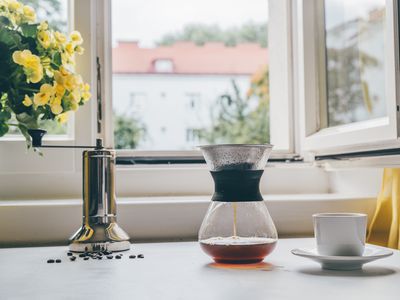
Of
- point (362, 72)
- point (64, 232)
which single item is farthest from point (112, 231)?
point (362, 72)

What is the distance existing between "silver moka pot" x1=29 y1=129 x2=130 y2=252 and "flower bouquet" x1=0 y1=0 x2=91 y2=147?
0.39 feet

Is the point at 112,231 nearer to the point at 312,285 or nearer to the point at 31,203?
the point at 31,203

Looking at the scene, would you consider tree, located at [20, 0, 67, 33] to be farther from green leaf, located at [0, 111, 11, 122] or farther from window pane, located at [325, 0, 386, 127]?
window pane, located at [325, 0, 386, 127]

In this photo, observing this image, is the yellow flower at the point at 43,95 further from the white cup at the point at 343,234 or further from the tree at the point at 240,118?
the tree at the point at 240,118

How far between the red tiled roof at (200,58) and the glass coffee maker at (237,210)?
2001mm

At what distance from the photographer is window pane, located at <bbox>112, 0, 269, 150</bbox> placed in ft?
7.10

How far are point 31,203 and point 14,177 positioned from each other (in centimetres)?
20

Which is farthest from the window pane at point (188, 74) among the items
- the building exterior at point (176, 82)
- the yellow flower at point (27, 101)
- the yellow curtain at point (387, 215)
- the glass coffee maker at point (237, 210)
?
the glass coffee maker at point (237, 210)

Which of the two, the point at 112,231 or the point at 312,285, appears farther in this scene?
the point at 112,231

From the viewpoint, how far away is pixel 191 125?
7.64 ft

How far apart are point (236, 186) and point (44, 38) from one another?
0.60 meters

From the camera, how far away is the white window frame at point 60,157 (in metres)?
1.57

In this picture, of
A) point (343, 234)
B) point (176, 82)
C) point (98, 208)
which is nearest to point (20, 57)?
point (98, 208)

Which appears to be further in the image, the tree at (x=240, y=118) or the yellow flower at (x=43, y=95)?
the tree at (x=240, y=118)
